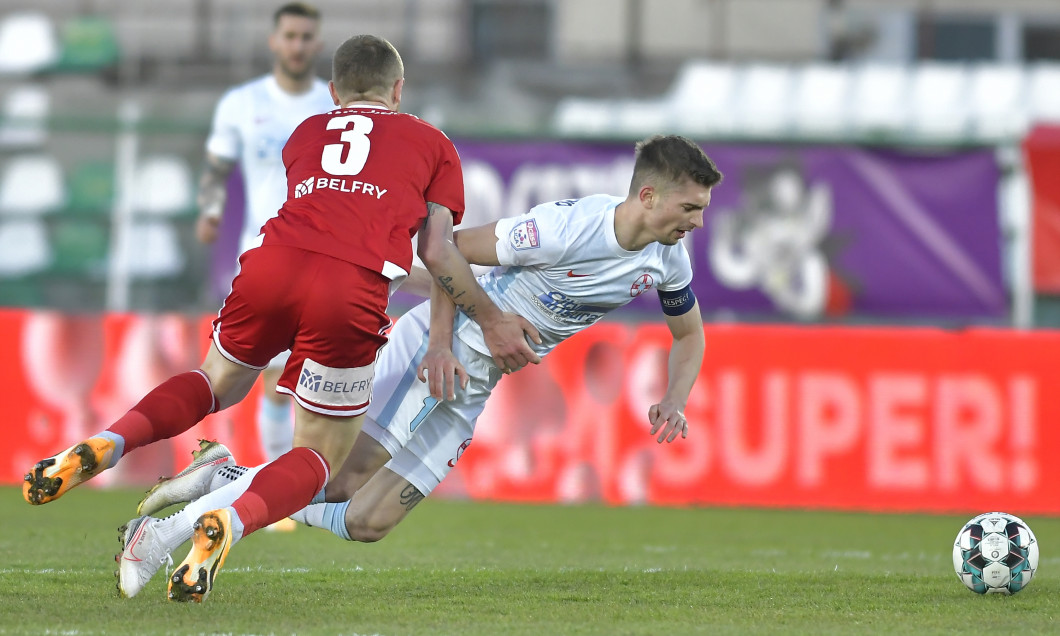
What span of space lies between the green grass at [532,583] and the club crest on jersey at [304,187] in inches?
53.1

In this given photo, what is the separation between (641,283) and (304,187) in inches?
52.0

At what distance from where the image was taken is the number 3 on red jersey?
4602mm

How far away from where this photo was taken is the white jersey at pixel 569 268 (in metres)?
5.10

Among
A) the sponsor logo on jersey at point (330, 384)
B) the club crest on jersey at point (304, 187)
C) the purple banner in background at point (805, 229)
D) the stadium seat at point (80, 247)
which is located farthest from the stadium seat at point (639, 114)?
the sponsor logo on jersey at point (330, 384)

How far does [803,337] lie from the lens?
9789mm

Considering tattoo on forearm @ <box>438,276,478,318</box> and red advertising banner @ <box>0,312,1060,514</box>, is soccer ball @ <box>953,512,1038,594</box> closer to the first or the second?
tattoo on forearm @ <box>438,276,478,318</box>

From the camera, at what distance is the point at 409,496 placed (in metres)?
5.32

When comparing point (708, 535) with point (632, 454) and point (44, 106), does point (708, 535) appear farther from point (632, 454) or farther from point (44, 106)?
point (44, 106)

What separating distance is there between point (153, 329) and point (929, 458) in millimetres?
5483

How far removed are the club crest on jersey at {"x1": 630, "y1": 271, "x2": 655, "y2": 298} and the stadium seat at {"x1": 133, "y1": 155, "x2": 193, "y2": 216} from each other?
6464mm

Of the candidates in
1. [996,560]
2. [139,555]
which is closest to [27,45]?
[139,555]

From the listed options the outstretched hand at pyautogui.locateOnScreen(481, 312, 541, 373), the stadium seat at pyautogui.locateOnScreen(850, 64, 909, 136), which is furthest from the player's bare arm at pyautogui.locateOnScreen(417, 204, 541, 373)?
the stadium seat at pyautogui.locateOnScreen(850, 64, 909, 136)

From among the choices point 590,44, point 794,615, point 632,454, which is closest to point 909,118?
point 590,44

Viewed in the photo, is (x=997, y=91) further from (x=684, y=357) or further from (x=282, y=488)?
(x=282, y=488)
